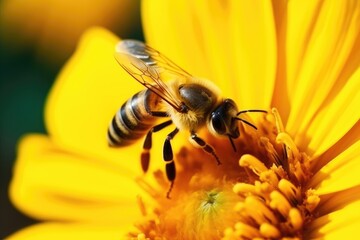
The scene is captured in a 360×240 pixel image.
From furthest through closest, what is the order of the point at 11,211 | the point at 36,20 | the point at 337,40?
1. the point at 36,20
2. the point at 11,211
3. the point at 337,40

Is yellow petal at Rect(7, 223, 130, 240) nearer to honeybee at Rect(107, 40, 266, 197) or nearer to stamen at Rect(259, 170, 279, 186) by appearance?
honeybee at Rect(107, 40, 266, 197)

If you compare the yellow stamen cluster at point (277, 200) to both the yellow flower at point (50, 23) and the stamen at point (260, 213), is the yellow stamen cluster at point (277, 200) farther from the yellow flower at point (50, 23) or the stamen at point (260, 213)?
the yellow flower at point (50, 23)

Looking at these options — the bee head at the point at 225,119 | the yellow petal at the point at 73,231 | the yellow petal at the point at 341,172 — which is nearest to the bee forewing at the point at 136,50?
the bee head at the point at 225,119

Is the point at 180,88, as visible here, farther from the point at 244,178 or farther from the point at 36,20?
the point at 36,20

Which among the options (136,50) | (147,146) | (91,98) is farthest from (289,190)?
(91,98)

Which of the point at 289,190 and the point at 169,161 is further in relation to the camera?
the point at 169,161

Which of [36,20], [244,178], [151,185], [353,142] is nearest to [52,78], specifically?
[36,20]

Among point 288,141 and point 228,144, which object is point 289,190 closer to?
point 288,141

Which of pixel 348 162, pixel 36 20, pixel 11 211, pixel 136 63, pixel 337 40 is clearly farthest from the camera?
pixel 36 20
